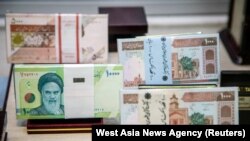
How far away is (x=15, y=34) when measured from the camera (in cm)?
157

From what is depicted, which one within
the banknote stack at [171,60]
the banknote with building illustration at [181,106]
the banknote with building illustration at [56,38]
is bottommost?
the banknote with building illustration at [181,106]

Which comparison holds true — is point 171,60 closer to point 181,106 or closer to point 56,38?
point 181,106

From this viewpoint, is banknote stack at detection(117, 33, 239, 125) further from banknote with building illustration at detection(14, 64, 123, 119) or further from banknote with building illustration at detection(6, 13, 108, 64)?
banknote with building illustration at detection(6, 13, 108, 64)

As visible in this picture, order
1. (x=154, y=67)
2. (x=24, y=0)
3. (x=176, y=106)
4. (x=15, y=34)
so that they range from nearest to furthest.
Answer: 1. (x=176, y=106)
2. (x=154, y=67)
3. (x=15, y=34)
4. (x=24, y=0)

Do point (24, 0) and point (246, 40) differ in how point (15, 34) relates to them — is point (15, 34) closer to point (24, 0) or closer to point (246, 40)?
point (24, 0)

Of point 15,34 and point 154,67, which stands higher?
point 15,34

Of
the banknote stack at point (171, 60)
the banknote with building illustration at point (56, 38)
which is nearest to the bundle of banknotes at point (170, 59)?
the banknote stack at point (171, 60)

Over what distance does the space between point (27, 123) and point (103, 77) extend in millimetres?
264

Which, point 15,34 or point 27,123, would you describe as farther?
point 15,34

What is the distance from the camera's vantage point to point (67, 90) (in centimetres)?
135

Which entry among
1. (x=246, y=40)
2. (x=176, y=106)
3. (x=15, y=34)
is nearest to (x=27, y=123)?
(x=15, y=34)

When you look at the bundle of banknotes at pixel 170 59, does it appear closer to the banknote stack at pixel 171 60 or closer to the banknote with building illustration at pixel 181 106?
the banknote stack at pixel 171 60

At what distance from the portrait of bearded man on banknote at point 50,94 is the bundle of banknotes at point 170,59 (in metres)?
0.19

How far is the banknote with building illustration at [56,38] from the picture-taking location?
62.1 inches
